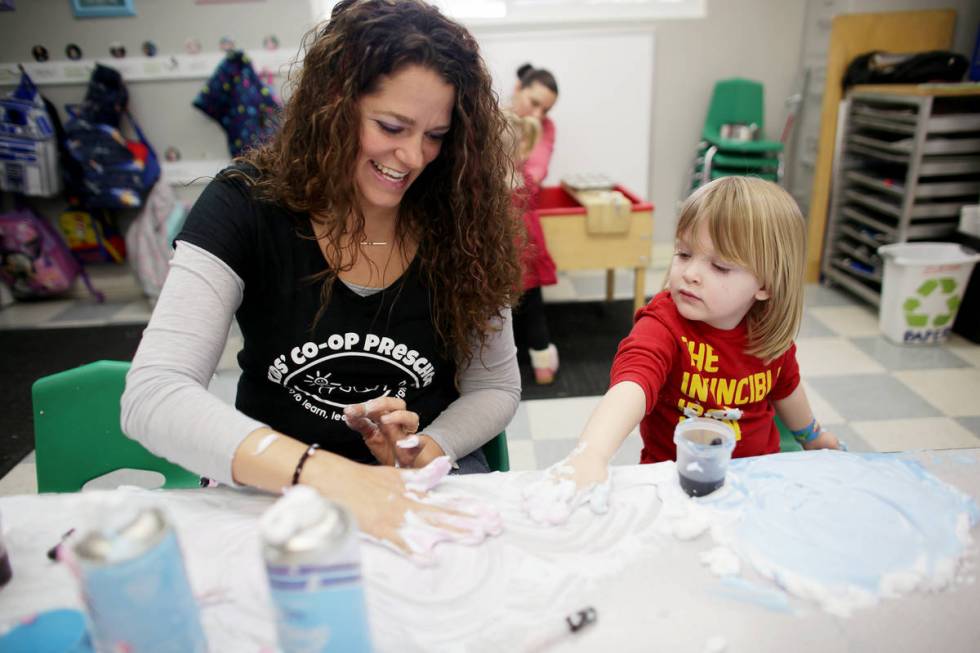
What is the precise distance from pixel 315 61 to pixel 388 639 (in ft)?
2.59

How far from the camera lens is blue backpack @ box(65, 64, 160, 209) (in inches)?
123

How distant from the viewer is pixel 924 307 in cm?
262

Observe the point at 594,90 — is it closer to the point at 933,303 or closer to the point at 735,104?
the point at 735,104

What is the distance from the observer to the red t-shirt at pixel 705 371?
112 centimetres

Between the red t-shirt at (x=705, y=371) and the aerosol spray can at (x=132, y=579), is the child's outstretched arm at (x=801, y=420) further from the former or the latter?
Result: the aerosol spray can at (x=132, y=579)

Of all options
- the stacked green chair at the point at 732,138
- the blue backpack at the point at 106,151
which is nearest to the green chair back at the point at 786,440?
the stacked green chair at the point at 732,138

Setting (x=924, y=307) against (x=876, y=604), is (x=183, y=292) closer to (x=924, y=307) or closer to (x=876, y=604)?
(x=876, y=604)

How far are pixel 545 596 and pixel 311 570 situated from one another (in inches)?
12.0

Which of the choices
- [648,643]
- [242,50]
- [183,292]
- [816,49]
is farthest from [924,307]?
[242,50]

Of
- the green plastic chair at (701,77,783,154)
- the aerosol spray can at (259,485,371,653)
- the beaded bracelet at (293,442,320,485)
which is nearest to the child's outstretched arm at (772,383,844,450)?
the beaded bracelet at (293,442,320,485)

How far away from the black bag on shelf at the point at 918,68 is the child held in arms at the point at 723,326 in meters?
2.41

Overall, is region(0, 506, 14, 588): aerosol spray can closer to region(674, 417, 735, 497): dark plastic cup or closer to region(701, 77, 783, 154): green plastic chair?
region(674, 417, 735, 497): dark plastic cup

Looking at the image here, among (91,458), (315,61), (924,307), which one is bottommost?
(924,307)

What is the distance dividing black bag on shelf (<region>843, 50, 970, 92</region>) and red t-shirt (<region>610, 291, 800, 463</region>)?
2.43 metres
